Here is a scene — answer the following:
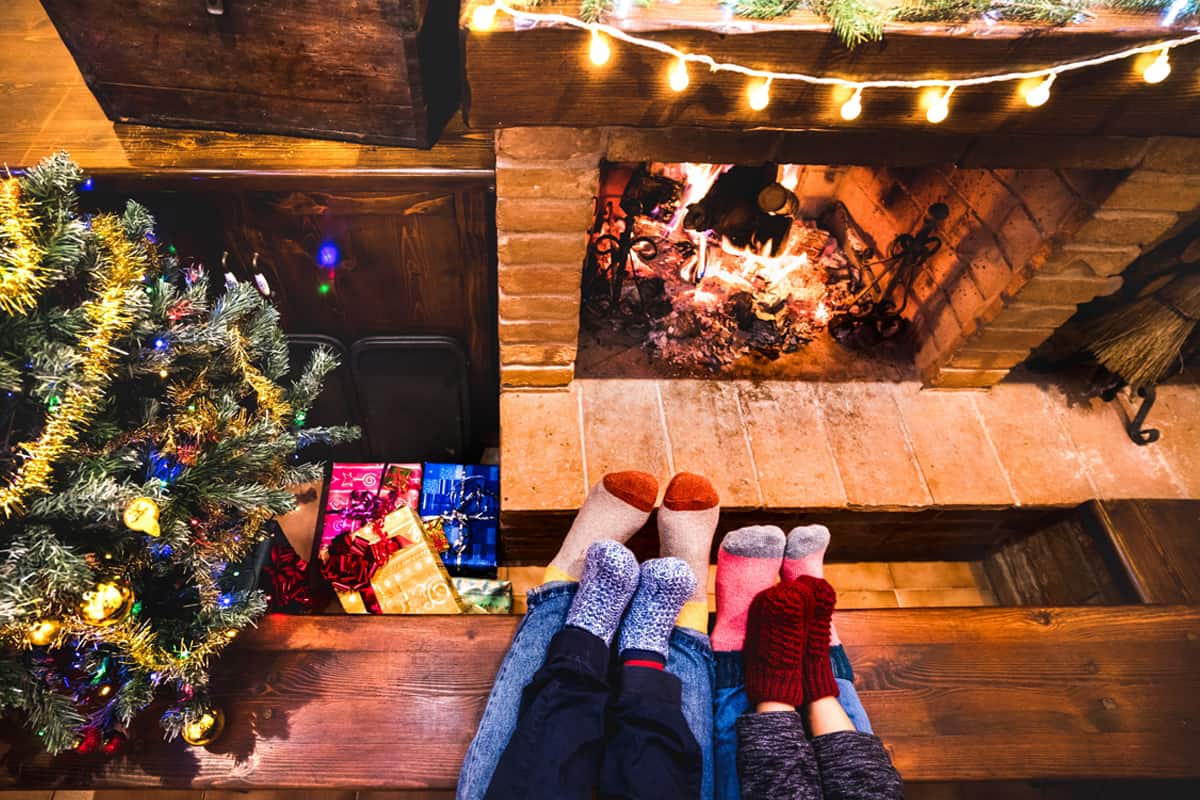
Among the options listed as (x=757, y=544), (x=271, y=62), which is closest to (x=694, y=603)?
(x=757, y=544)

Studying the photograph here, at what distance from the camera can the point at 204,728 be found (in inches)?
58.3

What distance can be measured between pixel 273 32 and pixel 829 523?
2044mm

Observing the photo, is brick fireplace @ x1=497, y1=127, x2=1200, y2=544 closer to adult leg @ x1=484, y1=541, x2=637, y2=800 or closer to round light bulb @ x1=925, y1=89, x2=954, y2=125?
round light bulb @ x1=925, y1=89, x2=954, y2=125

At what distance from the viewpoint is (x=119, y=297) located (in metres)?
1.10

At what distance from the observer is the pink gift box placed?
2189mm

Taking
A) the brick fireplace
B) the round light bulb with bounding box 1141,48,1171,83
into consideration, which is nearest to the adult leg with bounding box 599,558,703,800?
the brick fireplace

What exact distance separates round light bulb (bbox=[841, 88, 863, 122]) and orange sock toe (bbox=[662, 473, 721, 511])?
1.01m

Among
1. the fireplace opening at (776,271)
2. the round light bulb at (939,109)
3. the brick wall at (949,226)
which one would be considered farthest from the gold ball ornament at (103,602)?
the round light bulb at (939,109)

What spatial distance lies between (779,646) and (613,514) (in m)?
0.55

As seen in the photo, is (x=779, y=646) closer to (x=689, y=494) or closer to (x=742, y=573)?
(x=742, y=573)

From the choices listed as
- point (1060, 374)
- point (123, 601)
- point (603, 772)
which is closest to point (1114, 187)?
point (1060, 374)

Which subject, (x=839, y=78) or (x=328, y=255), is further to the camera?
(x=328, y=255)

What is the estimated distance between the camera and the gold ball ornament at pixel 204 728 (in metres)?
1.46

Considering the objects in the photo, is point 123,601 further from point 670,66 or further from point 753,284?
point 753,284
